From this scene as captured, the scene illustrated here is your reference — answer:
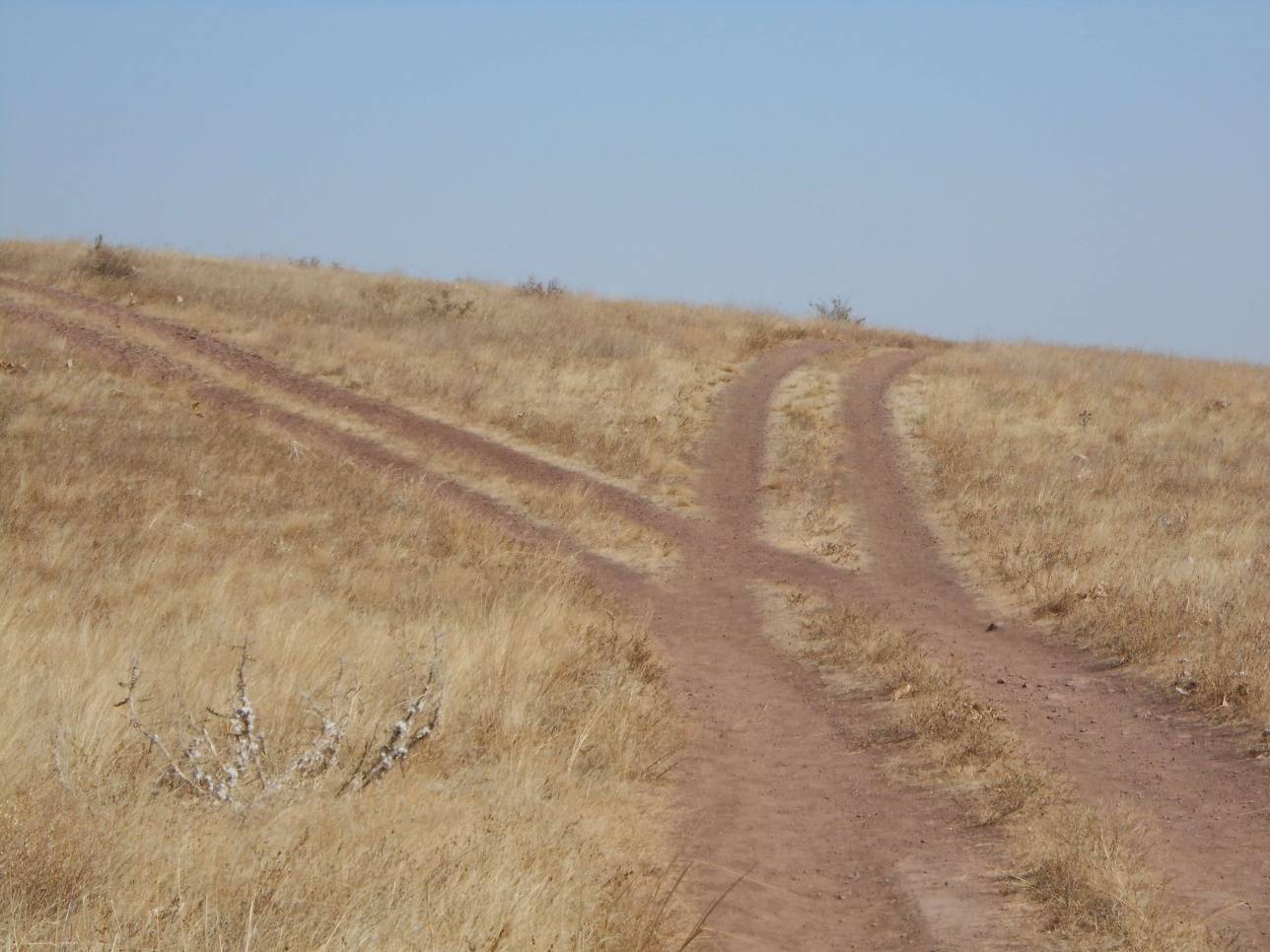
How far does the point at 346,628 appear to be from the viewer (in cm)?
898

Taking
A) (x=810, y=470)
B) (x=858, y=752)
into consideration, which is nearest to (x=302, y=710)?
(x=858, y=752)

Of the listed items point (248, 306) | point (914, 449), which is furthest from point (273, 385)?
point (914, 449)

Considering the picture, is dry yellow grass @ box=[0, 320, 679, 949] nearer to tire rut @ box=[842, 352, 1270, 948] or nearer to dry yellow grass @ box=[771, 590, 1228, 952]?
dry yellow grass @ box=[771, 590, 1228, 952]

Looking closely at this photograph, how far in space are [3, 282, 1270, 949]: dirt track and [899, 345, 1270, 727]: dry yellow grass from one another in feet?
1.93

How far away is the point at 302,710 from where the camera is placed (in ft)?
23.9

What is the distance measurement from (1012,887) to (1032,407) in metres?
18.0

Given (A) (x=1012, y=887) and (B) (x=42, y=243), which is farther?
(B) (x=42, y=243)

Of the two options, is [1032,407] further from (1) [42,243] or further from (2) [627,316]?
(1) [42,243]

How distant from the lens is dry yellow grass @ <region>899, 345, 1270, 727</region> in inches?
427

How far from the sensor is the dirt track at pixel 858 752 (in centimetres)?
624

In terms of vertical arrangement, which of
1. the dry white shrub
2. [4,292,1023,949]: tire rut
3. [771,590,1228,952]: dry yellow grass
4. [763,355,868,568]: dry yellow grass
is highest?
[763,355,868,568]: dry yellow grass

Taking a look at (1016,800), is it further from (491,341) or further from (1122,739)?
(491,341)

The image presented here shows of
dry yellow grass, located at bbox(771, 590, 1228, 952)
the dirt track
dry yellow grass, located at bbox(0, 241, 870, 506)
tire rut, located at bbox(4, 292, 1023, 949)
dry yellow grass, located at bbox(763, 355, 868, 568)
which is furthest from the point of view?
dry yellow grass, located at bbox(0, 241, 870, 506)

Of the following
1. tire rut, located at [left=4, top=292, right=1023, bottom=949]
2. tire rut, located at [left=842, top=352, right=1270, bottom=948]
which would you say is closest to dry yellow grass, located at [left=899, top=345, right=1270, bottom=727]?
tire rut, located at [left=842, top=352, right=1270, bottom=948]
